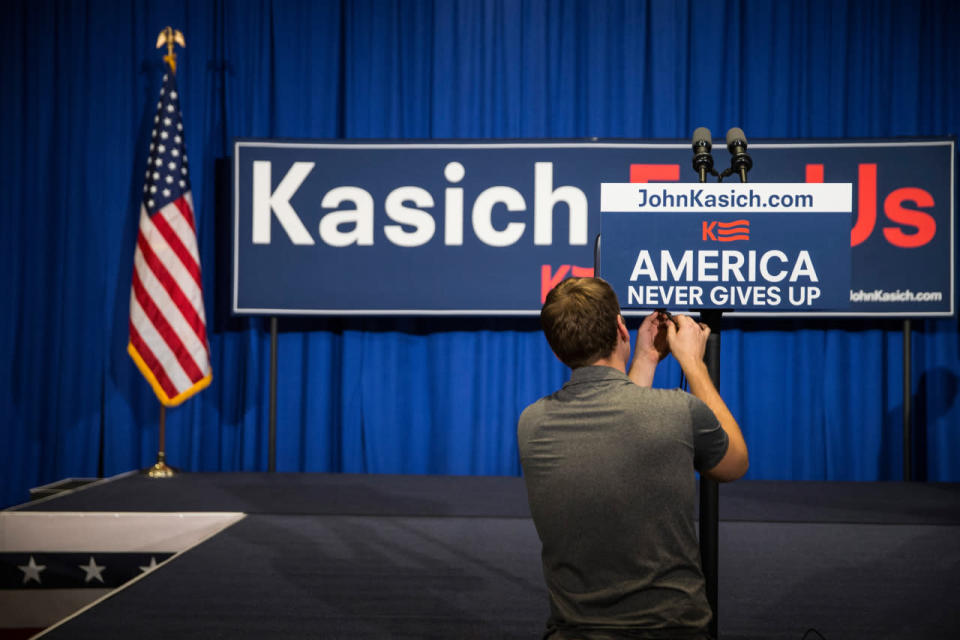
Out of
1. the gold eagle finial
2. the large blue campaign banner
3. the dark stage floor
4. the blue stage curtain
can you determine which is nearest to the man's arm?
the dark stage floor

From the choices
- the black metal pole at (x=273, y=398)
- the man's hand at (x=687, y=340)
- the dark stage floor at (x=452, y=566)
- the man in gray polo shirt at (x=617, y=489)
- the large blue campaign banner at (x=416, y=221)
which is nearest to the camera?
the man in gray polo shirt at (x=617, y=489)

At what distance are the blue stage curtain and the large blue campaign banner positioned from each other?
0.37 m

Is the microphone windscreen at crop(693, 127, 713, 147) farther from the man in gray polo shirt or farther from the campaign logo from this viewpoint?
the man in gray polo shirt

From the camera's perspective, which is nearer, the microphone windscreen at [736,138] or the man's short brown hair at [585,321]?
the man's short brown hair at [585,321]

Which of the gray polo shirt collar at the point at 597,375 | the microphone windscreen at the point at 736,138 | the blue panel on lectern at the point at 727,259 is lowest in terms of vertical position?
the gray polo shirt collar at the point at 597,375

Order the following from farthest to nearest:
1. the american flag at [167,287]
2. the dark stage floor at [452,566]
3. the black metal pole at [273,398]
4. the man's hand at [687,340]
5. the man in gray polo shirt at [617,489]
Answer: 1. the black metal pole at [273,398]
2. the american flag at [167,287]
3. the dark stage floor at [452,566]
4. the man's hand at [687,340]
5. the man in gray polo shirt at [617,489]

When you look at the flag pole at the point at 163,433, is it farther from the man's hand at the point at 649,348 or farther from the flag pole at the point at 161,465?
the man's hand at the point at 649,348

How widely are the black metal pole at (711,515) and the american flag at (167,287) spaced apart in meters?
2.75

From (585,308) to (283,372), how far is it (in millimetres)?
2963

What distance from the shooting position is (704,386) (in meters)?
1.14

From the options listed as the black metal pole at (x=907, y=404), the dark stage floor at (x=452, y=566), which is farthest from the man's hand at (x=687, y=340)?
the black metal pole at (x=907, y=404)

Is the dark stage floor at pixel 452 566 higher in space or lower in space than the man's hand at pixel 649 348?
lower

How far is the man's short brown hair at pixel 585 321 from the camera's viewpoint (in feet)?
3.65

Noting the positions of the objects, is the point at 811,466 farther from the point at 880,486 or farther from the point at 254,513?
the point at 254,513
